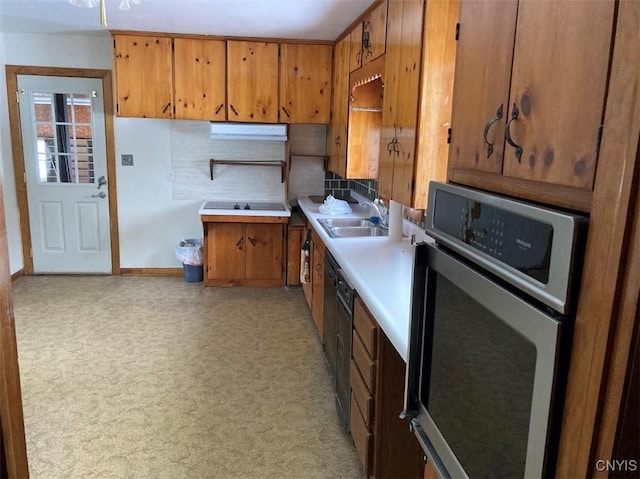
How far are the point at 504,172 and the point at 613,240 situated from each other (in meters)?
0.33

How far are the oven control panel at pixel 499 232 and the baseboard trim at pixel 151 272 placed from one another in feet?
15.1

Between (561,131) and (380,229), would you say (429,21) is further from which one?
(380,229)

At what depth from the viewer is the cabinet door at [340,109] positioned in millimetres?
3975

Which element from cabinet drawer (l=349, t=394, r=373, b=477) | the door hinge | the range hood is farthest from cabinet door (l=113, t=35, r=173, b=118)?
the door hinge

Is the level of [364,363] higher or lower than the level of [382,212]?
lower

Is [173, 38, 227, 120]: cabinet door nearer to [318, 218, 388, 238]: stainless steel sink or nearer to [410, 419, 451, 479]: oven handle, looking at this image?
[318, 218, 388, 238]: stainless steel sink

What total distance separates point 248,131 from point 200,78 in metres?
0.63

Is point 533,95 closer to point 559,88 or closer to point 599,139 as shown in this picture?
point 559,88

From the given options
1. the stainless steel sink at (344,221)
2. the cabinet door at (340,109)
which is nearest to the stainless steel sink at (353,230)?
the stainless steel sink at (344,221)

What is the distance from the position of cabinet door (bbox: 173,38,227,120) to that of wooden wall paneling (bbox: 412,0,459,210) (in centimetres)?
289

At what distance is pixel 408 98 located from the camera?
7.43ft

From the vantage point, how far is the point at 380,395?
2016 mm

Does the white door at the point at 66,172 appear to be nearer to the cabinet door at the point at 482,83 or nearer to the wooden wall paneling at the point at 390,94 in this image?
the wooden wall paneling at the point at 390,94

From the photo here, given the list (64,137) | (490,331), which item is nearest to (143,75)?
(64,137)
